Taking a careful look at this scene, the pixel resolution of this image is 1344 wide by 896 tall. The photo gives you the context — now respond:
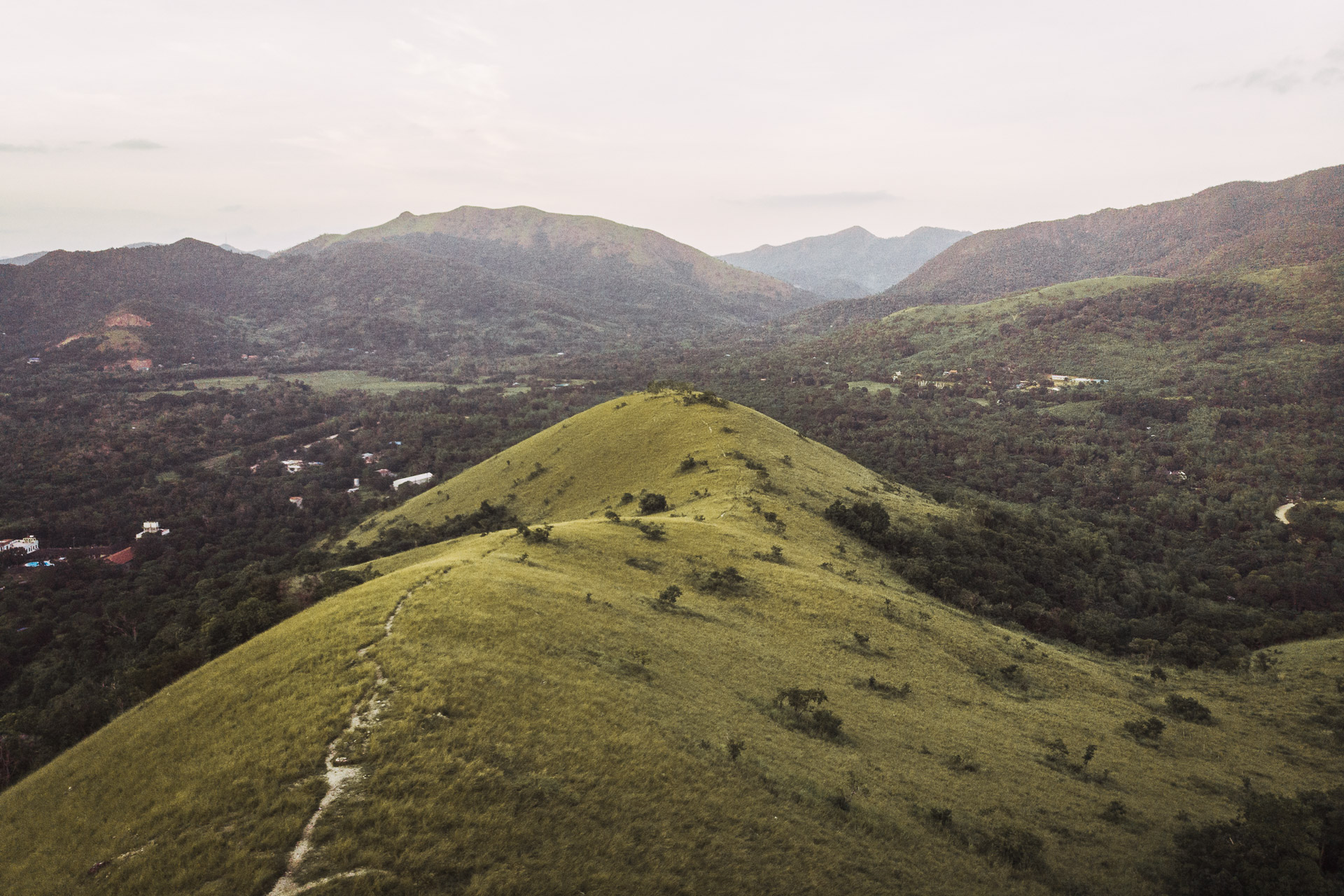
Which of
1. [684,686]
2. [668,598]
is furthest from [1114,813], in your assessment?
[668,598]

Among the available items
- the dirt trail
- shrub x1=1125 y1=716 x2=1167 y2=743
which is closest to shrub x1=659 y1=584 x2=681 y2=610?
the dirt trail

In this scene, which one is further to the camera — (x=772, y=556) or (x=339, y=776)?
(x=772, y=556)

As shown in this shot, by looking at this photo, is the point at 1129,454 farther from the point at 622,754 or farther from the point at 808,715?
the point at 622,754

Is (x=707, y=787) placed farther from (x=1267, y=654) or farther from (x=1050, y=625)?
(x=1267, y=654)

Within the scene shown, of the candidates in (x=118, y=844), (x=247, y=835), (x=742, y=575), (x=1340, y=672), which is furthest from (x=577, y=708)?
(x=1340, y=672)

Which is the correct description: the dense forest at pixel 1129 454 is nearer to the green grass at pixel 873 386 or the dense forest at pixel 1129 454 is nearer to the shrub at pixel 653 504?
the green grass at pixel 873 386
